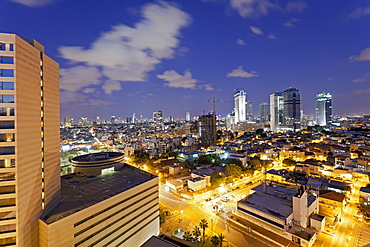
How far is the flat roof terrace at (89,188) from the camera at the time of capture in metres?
16.2

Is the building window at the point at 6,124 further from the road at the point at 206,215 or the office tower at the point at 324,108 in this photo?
the office tower at the point at 324,108

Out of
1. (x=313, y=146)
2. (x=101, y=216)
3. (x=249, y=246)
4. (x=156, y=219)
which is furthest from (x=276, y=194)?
(x=313, y=146)

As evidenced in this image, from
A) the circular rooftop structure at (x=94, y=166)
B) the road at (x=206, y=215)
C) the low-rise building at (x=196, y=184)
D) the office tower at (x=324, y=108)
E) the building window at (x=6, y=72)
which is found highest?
the office tower at (x=324, y=108)

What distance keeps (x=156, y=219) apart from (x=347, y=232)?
2433 centimetres

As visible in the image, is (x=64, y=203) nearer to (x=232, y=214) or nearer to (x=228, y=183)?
(x=232, y=214)

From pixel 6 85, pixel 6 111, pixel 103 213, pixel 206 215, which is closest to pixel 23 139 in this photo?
pixel 6 111

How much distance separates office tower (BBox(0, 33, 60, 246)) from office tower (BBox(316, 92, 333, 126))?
198 metres

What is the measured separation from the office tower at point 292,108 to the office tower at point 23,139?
161664mm

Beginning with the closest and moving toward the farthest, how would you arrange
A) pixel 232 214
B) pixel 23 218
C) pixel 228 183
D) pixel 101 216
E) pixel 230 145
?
pixel 23 218, pixel 101 216, pixel 232 214, pixel 228 183, pixel 230 145

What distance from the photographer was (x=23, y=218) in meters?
13.2

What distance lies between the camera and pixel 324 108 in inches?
6329

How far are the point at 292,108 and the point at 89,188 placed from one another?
161 meters

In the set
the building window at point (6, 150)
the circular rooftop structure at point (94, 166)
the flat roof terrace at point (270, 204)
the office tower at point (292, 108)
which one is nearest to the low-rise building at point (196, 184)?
the flat roof terrace at point (270, 204)

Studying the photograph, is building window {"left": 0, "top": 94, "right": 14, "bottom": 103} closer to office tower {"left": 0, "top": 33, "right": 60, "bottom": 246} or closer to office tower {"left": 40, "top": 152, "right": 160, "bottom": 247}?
office tower {"left": 0, "top": 33, "right": 60, "bottom": 246}
